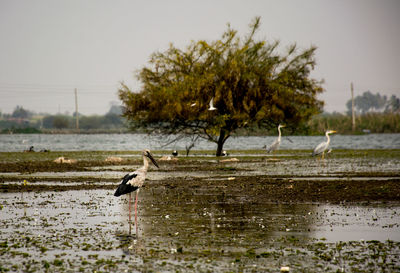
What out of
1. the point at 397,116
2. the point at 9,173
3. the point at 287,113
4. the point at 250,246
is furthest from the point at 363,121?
the point at 250,246

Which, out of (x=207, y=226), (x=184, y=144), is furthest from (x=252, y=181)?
(x=184, y=144)

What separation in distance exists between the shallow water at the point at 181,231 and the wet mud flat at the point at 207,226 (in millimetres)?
23

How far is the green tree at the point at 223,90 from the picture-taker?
43.2 m

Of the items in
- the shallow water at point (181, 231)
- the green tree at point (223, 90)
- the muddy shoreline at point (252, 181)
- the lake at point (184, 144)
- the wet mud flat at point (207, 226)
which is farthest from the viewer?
the lake at point (184, 144)

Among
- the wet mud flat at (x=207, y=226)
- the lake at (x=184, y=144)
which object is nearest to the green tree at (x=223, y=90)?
the lake at (x=184, y=144)

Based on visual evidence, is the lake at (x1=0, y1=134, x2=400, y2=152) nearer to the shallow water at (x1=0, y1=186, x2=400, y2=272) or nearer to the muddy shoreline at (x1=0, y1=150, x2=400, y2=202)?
the muddy shoreline at (x1=0, y1=150, x2=400, y2=202)

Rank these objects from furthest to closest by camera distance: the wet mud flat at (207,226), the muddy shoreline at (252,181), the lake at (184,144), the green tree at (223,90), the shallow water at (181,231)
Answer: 1. the lake at (184,144)
2. the green tree at (223,90)
3. the muddy shoreline at (252,181)
4. the shallow water at (181,231)
5. the wet mud flat at (207,226)

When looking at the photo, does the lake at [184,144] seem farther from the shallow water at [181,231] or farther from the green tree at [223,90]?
the shallow water at [181,231]

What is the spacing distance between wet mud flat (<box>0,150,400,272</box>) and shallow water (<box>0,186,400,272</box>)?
2 cm

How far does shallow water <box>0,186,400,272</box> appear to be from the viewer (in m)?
10.6

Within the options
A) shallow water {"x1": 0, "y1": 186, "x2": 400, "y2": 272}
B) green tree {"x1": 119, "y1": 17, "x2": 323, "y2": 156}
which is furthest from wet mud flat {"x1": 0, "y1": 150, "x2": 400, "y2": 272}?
green tree {"x1": 119, "y1": 17, "x2": 323, "y2": 156}

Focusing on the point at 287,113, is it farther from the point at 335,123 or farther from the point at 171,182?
the point at 335,123

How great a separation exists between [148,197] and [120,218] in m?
4.58

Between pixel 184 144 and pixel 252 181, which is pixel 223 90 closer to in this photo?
pixel 252 181
